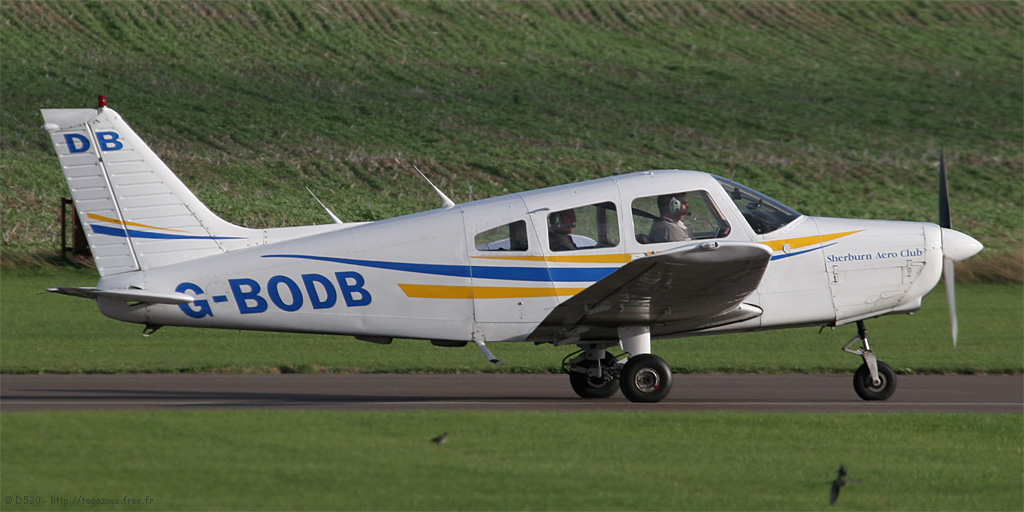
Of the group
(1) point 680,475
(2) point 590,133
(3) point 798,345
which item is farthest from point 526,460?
(2) point 590,133

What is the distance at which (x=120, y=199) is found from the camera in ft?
36.7

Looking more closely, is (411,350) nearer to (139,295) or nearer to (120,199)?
(120,199)

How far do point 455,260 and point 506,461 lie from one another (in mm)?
3366

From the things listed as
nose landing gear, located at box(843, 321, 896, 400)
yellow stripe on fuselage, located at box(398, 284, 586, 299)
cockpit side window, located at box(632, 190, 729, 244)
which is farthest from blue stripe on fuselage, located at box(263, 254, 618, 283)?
nose landing gear, located at box(843, 321, 896, 400)

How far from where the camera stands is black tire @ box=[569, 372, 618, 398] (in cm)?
1210

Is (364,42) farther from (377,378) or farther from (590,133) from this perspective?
(377,378)

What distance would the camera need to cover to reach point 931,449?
877 centimetres

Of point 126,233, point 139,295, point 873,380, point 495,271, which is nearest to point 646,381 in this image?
point 495,271

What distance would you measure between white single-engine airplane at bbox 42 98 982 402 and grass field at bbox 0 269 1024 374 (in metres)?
3.55

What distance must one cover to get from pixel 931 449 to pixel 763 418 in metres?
1.58

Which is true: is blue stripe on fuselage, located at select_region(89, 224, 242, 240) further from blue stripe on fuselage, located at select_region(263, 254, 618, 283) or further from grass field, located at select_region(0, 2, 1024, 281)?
grass field, located at select_region(0, 2, 1024, 281)

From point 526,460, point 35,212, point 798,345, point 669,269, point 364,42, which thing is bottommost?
point 798,345

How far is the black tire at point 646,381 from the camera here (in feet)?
36.6

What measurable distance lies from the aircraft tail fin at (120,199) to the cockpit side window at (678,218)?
420cm
